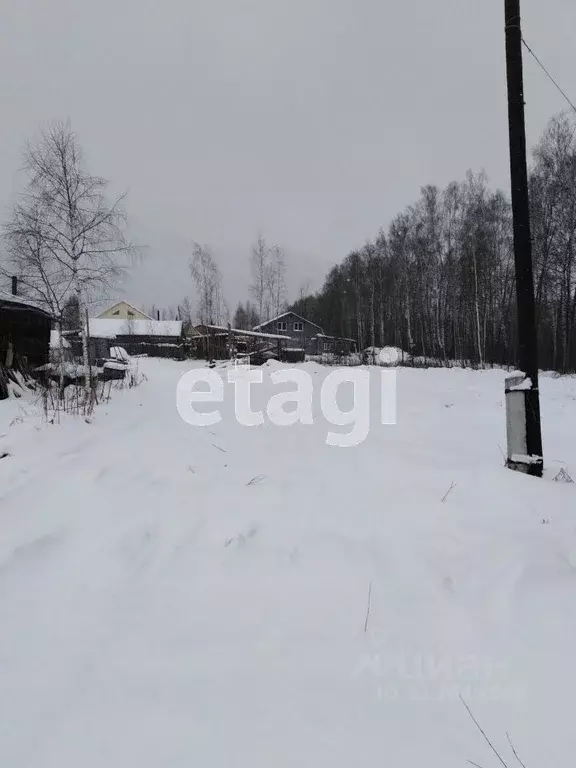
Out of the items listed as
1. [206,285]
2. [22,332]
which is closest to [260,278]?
[206,285]

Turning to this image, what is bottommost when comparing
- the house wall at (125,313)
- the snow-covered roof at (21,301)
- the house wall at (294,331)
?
the snow-covered roof at (21,301)

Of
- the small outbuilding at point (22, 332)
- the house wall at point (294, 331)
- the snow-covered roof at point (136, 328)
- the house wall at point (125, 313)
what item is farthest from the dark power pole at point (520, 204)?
the house wall at point (125, 313)

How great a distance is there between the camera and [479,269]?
23312 mm

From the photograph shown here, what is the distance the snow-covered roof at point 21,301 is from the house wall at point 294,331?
2646 cm

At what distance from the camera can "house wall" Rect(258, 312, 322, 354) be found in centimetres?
3720

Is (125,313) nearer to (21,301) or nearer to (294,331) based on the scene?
(294,331)

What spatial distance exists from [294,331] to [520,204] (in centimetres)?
3482

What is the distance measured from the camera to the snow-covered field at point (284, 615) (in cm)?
137

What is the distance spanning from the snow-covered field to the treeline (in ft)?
64.6

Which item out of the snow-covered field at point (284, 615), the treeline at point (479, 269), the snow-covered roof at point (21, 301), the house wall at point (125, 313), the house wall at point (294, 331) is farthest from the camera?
the house wall at point (125, 313)

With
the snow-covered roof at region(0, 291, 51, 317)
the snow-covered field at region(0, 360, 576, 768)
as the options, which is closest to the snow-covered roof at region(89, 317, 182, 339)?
the snow-covered roof at region(0, 291, 51, 317)

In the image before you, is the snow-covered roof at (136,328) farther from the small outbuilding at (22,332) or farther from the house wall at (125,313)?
the small outbuilding at (22,332)

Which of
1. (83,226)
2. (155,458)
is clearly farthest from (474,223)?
(155,458)

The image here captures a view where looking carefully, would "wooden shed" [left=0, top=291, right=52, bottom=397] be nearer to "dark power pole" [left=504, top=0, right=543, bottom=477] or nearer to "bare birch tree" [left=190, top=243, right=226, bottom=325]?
"dark power pole" [left=504, top=0, right=543, bottom=477]
